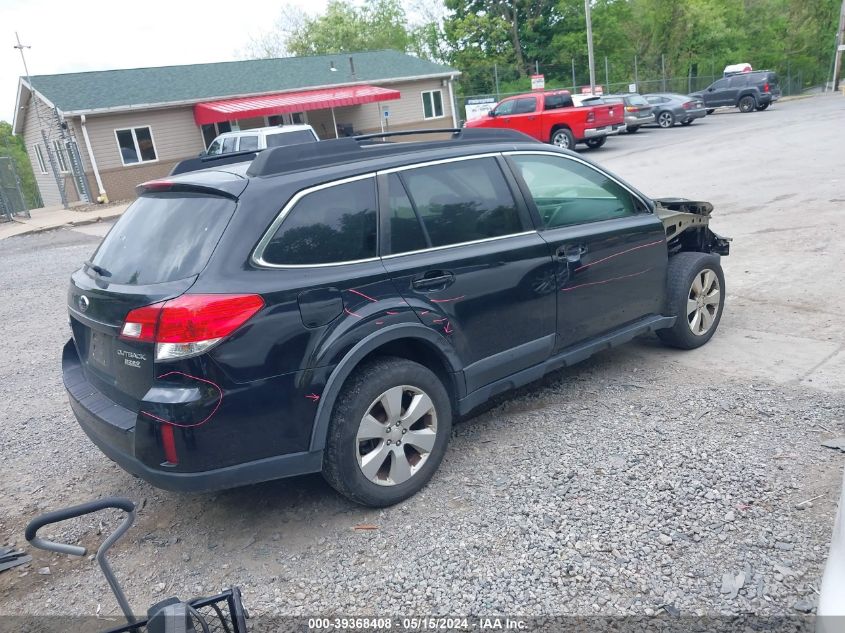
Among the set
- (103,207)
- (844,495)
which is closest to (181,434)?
(844,495)

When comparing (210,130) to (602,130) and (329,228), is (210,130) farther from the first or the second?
(329,228)

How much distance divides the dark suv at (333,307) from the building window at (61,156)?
24.1 metres

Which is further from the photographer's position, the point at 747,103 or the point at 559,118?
the point at 747,103

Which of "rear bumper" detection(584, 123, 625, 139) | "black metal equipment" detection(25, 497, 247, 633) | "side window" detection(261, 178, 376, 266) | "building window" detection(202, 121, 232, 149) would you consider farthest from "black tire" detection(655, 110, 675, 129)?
"black metal equipment" detection(25, 497, 247, 633)

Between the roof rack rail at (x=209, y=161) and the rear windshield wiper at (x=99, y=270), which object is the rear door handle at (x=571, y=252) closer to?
the roof rack rail at (x=209, y=161)

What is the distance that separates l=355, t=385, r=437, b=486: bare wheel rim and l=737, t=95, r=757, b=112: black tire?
33841mm

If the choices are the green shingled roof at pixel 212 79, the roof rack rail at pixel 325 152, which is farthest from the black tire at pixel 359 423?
the green shingled roof at pixel 212 79

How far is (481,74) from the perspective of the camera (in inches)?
1868

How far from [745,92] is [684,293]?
31.7m

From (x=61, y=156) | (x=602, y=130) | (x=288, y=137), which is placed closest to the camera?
(x=288, y=137)

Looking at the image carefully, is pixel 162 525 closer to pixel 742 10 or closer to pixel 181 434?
pixel 181 434

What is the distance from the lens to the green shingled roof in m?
24.2

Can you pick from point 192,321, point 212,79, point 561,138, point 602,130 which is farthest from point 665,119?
point 192,321

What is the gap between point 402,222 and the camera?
367cm
